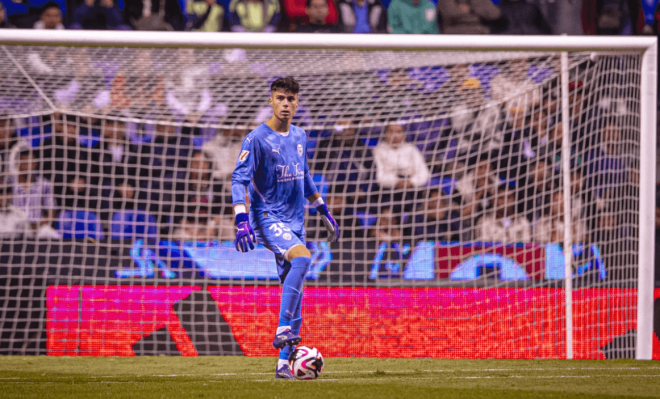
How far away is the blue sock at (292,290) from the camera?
4031mm

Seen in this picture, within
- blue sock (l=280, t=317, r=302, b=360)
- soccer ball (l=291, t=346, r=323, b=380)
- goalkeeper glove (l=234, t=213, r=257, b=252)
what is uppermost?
goalkeeper glove (l=234, t=213, r=257, b=252)

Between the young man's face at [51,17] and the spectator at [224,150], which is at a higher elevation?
the young man's face at [51,17]

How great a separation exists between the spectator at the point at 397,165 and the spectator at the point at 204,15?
3.39m

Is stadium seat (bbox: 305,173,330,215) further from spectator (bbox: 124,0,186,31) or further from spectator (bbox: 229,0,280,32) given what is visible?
spectator (bbox: 124,0,186,31)

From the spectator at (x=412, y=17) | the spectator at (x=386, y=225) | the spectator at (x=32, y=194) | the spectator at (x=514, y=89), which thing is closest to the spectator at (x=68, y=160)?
the spectator at (x=32, y=194)

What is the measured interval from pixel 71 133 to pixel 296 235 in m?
3.98

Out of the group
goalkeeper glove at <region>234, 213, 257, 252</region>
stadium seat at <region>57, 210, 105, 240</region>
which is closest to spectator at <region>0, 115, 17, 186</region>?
stadium seat at <region>57, 210, 105, 240</region>

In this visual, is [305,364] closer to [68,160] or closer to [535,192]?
[535,192]

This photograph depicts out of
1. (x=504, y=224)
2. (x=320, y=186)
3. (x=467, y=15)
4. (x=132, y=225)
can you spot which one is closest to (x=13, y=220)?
(x=132, y=225)

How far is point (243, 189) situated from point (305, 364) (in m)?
1.05

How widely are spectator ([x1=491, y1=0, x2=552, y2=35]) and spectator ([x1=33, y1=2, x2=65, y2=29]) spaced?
5.63 metres

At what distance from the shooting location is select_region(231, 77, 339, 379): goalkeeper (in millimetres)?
4062

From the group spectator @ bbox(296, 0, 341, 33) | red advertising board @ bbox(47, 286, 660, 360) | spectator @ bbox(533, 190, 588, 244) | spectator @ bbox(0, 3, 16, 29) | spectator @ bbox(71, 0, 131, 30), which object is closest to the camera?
red advertising board @ bbox(47, 286, 660, 360)

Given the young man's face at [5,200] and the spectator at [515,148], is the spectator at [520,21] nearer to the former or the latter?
the spectator at [515,148]
